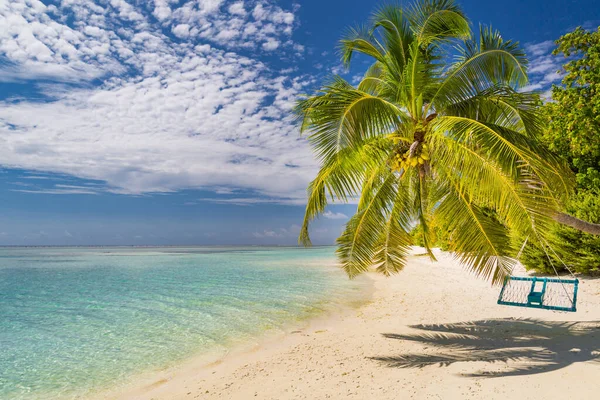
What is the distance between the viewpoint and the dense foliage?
492 inches

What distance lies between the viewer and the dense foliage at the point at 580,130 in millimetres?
12508

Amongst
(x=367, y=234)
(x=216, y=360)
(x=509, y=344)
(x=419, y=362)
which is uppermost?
(x=367, y=234)

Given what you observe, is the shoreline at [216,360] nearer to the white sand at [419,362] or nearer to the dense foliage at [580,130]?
the white sand at [419,362]

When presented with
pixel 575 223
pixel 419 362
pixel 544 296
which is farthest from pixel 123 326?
pixel 544 296

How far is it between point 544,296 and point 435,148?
7453 millimetres

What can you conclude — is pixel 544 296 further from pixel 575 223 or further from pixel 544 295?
pixel 575 223

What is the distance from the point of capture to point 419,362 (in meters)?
5.87

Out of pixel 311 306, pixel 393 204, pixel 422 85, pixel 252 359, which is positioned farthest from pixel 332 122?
pixel 311 306

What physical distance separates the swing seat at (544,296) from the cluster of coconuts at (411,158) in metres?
2.56

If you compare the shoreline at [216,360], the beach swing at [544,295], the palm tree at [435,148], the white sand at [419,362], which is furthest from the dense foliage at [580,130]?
the shoreline at [216,360]

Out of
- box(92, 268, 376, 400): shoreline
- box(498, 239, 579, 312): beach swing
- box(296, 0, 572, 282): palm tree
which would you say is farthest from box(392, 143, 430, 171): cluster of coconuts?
box(92, 268, 376, 400): shoreline

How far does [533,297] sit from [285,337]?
5.34 m

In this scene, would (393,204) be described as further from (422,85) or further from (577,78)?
(577,78)

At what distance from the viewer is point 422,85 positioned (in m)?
6.95
